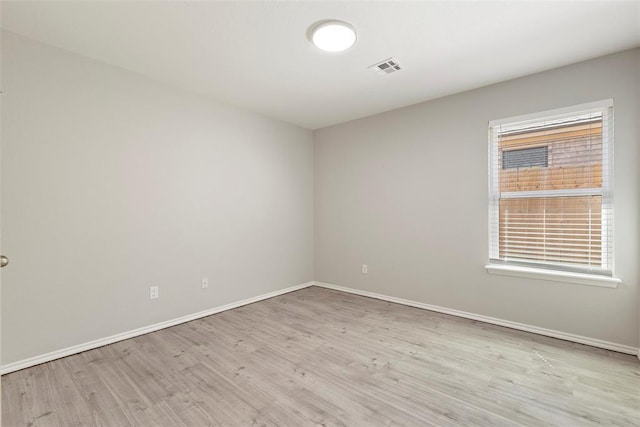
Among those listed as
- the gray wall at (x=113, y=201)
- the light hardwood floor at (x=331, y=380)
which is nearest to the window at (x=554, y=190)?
the light hardwood floor at (x=331, y=380)

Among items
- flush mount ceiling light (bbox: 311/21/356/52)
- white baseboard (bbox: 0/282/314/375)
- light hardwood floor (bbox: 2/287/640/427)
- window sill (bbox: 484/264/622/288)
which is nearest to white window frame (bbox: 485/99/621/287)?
window sill (bbox: 484/264/622/288)

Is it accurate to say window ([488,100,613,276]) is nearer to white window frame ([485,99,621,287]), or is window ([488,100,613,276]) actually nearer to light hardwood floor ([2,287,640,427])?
white window frame ([485,99,621,287])

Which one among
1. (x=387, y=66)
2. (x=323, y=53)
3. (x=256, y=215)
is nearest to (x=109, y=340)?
(x=256, y=215)

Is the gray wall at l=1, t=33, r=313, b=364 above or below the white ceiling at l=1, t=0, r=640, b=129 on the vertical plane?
below

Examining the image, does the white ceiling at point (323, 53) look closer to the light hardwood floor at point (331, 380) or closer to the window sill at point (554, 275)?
the window sill at point (554, 275)

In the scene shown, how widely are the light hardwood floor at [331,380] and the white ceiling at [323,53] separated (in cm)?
255

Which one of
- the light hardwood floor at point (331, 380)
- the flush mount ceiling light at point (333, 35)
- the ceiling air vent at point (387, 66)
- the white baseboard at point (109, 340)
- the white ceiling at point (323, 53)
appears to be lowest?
the light hardwood floor at point (331, 380)

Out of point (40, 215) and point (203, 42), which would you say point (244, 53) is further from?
point (40, 215)

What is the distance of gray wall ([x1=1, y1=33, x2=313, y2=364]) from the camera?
228 cm

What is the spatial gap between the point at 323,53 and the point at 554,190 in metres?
2.53

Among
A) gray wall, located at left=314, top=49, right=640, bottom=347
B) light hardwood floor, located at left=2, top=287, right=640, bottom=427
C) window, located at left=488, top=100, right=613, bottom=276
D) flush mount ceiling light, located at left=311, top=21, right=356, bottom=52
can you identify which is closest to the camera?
light hardwood floor, located at left=2, top=287, right=640, bottom=427

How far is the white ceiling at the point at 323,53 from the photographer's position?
2002 millimetres

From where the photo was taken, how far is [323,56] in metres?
2.57

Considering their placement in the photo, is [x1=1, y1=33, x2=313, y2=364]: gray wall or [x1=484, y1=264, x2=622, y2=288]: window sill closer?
[x1=1, y1=33, x2=313, y2=364]: gray wall
